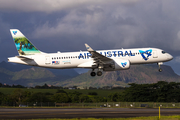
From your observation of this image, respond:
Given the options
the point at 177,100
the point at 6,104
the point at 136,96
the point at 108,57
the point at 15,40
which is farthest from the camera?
the point at 136,96

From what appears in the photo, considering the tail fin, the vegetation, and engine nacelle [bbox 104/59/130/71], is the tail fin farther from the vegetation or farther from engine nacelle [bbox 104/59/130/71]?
the vegetation

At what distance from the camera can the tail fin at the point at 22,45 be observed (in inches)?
2451

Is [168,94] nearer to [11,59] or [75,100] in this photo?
[75,100]

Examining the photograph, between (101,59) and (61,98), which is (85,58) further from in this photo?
(61,98)

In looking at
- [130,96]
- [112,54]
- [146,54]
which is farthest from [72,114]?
[130,96]

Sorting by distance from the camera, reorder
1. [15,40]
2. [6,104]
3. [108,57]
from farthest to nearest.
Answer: [6,104]
[15,40]
[108,57]

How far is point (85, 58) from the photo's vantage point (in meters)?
57.2

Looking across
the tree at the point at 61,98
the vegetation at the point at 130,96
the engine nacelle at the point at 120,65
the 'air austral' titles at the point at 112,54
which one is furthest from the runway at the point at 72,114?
the tree at the point at 61,98

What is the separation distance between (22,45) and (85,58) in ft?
54.4

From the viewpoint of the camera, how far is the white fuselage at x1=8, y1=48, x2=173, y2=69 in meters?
56.8

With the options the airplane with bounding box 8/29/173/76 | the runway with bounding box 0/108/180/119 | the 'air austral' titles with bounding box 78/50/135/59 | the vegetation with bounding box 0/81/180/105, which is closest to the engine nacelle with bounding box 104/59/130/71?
the airplane with bounding box 8/29/173/76

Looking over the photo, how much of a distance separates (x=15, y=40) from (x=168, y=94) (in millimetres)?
93687

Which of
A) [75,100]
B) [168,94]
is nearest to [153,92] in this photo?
[168,94]

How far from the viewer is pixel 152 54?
189ft
